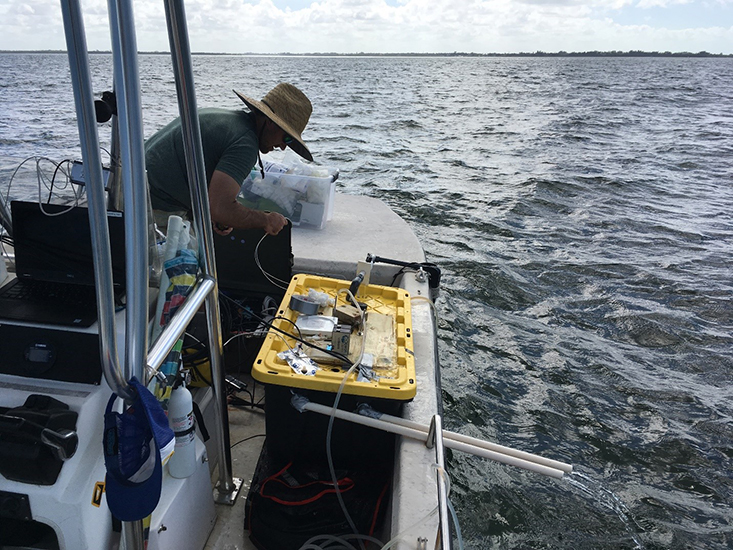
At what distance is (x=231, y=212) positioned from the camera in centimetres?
261

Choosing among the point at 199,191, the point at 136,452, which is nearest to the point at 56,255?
the point at 199,191

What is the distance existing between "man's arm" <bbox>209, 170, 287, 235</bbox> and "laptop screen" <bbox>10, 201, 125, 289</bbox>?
2.71 ft

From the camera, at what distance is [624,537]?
3.10m

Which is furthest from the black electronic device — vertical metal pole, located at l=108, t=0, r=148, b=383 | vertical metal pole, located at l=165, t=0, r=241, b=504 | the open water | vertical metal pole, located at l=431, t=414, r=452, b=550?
vertical metal pole, located at l=108, t=0, r=148, b=383

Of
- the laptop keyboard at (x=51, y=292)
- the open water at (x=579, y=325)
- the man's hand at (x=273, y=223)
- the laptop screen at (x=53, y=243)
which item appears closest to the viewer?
the laptop keyboard at (x=51, y=292)

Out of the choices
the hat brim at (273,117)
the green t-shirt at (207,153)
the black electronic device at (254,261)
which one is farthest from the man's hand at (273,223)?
the hat brim at (273,117)

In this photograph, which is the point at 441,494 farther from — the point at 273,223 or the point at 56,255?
the point at 273,223

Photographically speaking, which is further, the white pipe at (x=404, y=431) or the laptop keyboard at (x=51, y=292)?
the white pipe at (x=404, y=431)

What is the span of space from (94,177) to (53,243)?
1.01 meters

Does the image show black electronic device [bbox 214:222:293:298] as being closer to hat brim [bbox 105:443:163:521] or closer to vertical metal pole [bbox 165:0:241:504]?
vertical metal pole [bbox 165:0:241:504]

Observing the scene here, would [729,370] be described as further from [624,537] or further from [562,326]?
[624,537]

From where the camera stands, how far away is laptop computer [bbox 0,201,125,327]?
5.28 ft

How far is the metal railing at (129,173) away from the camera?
0.85 meters

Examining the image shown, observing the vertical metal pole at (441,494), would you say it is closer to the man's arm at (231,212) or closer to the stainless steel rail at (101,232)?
the stainless steel rail at (101,232)
